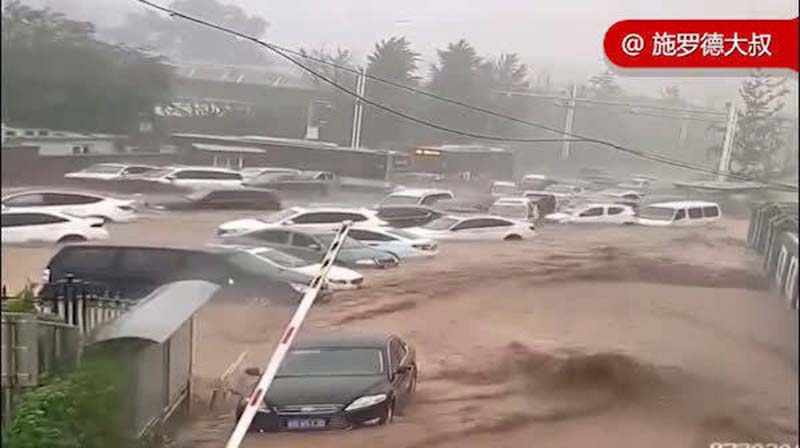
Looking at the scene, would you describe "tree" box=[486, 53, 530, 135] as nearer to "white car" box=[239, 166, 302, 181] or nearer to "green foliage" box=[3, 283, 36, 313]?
"white car" box=[239, 166, 302, 181]

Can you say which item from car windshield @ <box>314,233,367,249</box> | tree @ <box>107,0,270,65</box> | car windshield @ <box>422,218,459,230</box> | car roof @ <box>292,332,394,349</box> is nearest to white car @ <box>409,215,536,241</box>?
car windshield @ <box>422,218,459,230</box>

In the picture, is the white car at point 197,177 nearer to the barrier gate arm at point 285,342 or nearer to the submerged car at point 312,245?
the submerged car at point 312,245

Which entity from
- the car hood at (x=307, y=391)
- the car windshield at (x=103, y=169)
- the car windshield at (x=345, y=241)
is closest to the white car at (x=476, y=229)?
the car windshield at (x=345, y=241)

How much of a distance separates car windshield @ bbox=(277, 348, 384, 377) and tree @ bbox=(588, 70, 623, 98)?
0.61 m

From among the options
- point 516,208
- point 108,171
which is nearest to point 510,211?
point 516,208

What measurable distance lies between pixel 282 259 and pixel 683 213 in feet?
2.44

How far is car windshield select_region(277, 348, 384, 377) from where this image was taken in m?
1.29

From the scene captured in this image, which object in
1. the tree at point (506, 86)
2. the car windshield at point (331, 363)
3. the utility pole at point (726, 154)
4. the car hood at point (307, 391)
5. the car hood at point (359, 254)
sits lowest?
the car hood at point (307, 391)

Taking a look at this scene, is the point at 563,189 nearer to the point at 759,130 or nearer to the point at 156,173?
the point at 759,130

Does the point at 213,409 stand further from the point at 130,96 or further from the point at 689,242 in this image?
the point at 689,242

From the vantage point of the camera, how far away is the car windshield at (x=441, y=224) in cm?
132

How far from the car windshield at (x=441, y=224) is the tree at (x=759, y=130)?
489 millimetres

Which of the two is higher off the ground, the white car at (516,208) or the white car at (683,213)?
the white car at (683,213)

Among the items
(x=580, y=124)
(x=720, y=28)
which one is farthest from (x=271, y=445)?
(x=720, y=28)
